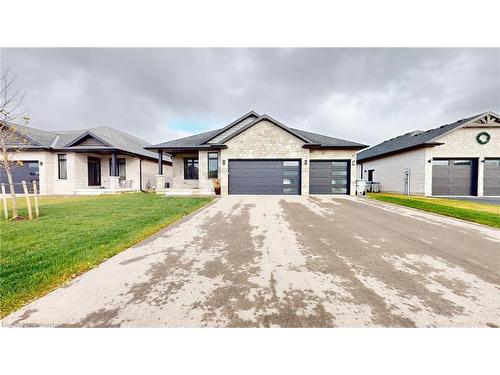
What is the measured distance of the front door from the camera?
17.8 metres

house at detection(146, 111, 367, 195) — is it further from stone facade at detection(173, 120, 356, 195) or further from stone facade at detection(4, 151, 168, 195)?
stone facade at detection(4, 151, 168, 195)

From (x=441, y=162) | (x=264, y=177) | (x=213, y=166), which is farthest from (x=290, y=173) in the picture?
(x=441, y=162)

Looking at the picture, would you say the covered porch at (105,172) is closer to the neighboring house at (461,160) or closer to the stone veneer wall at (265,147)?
the stone veneer wall at (265,147)

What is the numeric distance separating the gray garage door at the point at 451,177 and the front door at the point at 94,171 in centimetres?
2762

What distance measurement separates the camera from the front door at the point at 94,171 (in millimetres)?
17844

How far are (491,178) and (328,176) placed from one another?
39.1 ft

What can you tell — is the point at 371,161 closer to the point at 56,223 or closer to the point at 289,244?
the point at 289,244

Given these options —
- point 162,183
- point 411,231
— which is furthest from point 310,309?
point 162,183

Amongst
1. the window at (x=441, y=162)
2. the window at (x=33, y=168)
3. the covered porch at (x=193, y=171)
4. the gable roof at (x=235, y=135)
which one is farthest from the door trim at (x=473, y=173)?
the window at (x=33, y=168)

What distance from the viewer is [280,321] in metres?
2.16

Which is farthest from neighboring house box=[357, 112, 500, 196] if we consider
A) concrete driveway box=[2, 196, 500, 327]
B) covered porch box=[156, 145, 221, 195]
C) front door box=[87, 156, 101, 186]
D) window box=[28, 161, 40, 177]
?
window box=[28, 161, 40, 177]

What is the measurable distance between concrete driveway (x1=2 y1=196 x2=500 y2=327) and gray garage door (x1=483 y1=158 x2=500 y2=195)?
600 inches

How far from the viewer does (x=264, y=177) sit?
14.7 meters

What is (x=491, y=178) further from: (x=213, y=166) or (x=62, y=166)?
(x=62, y=166)
